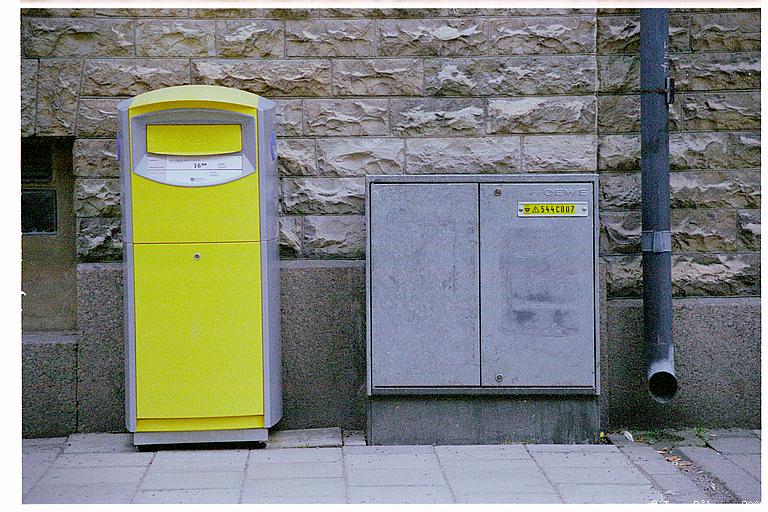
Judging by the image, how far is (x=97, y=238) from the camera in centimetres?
604

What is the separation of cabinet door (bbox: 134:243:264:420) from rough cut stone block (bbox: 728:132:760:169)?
10.0 feet

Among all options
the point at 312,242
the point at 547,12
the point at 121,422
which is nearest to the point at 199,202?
the point at 312,242

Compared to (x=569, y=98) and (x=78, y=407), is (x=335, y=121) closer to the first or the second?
(x=569, y=98)

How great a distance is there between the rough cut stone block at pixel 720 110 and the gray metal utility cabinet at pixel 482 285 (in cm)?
111

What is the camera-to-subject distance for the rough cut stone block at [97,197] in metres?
6.02

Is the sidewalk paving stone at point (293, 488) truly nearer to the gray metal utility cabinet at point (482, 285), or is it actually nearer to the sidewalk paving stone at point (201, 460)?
the sidewalk paving stone at point (201, 460)

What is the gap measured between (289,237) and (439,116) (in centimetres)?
118

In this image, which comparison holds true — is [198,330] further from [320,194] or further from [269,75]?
[269,75]

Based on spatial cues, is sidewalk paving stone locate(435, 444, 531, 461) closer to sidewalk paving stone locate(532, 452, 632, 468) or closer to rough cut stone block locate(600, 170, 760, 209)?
sidewalk paving stone locate(532, 452, 632, 468)

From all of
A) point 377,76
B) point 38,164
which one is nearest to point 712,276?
point 377,76

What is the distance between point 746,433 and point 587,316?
1430 millimetres

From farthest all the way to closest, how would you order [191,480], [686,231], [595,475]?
[686,231] → [595,475] → [191,480]

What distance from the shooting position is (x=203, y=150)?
5.39 metres

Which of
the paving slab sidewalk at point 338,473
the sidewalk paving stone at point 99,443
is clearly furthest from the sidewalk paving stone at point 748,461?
the sidewalk paving stone at point 99,443
